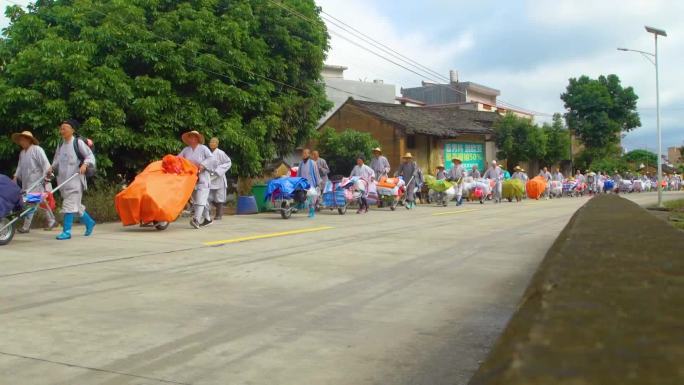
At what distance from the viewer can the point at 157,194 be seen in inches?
399

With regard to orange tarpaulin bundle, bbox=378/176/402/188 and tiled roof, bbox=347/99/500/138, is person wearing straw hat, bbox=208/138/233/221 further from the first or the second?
tiled roof, bbox=347/99/500/138

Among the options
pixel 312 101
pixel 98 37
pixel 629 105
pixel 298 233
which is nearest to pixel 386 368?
pixel 298 233

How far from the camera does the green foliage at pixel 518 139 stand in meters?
40.3

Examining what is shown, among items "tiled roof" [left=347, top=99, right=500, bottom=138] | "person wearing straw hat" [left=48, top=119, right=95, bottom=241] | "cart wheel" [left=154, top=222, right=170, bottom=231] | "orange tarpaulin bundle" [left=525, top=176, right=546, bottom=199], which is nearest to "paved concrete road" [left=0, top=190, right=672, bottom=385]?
"person wearing straw hat" [left=48, top=119, right=95, bottom=241]

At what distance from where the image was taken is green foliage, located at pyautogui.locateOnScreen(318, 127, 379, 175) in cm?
2841

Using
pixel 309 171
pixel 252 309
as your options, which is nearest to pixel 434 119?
pixel 309 171

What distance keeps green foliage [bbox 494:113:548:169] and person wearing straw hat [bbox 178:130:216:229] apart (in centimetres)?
3146

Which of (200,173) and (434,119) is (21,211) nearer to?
(200,173)

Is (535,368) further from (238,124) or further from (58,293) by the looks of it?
(238,124)

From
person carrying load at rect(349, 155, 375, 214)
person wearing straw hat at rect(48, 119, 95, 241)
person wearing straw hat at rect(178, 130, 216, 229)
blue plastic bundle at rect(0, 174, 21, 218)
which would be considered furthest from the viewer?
person carrying load at rect(349, 155, 375, 214)

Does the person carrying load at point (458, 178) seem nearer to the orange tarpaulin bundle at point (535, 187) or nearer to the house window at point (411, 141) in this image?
the orange tarpaulin bundle at point (535, 187)

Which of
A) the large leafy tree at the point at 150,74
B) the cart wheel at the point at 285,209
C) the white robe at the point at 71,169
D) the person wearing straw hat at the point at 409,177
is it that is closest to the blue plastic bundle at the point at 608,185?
the person wearing straw hat at the point at 409,177

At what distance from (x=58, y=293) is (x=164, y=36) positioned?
429 inches

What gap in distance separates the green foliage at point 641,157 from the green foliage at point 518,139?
139 feet
